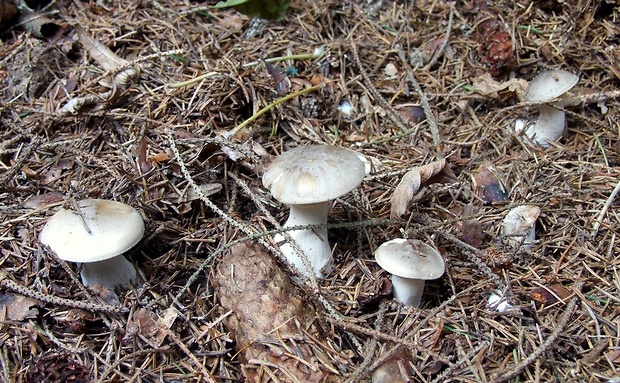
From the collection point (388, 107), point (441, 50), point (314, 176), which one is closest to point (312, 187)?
point (314, 176)

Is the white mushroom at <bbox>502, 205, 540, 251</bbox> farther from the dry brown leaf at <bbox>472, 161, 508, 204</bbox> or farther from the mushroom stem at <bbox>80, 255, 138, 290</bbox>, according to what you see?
the mushroom stem at <bbox>80, 255, 138, 290</bbox>

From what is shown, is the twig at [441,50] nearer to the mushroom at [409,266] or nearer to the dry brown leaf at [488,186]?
the dry brown leaf at [488,186]

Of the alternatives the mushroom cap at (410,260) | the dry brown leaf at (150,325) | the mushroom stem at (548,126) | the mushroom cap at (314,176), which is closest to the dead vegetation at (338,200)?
the dry brown leaf at (150,325)

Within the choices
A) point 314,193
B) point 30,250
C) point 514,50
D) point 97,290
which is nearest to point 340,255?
point 314,193

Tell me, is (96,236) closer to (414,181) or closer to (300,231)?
(300,231)

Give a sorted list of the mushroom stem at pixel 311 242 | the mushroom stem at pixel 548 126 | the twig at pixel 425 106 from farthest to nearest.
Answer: the mushroom stem at pixel 548 126 < the twig at pixel 425 106 < the mushroom stem at pixel 311 242

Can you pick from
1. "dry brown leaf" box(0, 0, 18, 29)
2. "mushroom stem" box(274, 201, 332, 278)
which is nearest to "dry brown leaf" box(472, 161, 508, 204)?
"mushroom stem" box(274, 201, 332, 278)
